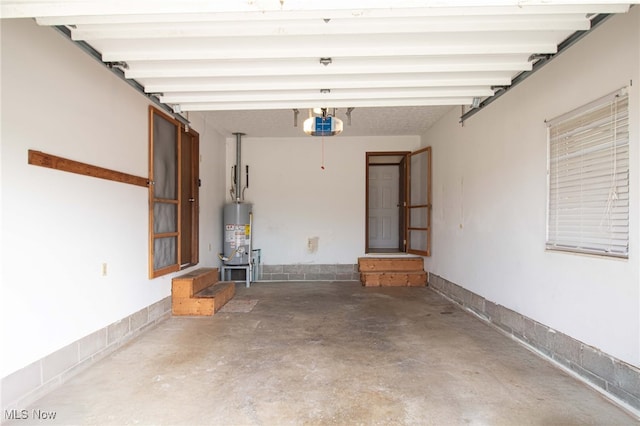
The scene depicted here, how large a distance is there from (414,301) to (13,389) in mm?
4390

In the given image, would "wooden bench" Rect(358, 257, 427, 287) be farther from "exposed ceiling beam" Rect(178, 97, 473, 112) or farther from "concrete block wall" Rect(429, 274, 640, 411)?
"exposed ceiling beam" Rect(178, 97, 473, 112)

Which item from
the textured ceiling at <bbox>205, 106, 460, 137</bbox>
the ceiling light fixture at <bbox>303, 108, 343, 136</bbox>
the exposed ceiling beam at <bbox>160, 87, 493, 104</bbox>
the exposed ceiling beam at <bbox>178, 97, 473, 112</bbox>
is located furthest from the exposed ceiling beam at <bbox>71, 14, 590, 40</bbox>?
the textured ceiling at <bbox>205, 106, 460, 137</bbox>

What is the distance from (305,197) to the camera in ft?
21.9

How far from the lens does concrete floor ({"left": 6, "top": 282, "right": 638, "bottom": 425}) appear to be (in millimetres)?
2047

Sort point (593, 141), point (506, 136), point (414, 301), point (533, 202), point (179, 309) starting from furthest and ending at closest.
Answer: point (414, 301), point (179, 309), point (506, 136), point (533, 202), point (593, 141)

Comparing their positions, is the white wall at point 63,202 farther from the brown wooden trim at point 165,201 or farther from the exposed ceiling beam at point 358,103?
the exposed ceiling beam at point 358,103

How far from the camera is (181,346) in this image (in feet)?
10.4

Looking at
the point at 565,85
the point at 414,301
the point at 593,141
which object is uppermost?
the point at 565,85

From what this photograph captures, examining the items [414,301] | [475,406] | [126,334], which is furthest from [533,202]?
[126,334]

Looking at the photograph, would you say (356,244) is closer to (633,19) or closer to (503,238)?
(503,238)

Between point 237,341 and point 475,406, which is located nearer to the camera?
point 475,406

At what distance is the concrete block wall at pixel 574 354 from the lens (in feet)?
7.01

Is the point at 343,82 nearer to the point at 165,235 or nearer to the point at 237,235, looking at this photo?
the point at 165,235
